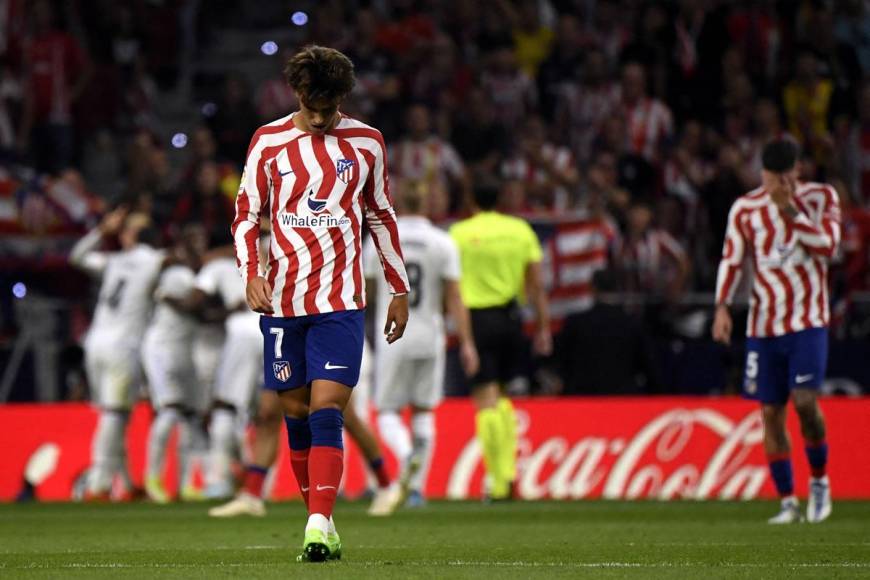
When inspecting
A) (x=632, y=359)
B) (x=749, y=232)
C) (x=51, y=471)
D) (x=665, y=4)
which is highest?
(x=665, y=4)

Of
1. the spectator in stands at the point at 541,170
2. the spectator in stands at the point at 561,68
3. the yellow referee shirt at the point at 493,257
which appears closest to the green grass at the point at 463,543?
the yellow referee shirt at the point at 493,257

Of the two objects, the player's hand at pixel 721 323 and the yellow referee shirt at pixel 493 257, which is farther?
the yellow referee shirt at pixel 493 257

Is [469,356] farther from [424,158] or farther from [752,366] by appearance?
[424,158]

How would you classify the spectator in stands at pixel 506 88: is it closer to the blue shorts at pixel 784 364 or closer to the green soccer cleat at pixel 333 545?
the blue shorts at pixel 784 364

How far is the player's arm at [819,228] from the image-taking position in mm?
10938

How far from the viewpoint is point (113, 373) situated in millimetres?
15430

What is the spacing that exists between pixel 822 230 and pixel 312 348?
439 cm

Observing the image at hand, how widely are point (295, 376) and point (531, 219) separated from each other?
9000 millimetres

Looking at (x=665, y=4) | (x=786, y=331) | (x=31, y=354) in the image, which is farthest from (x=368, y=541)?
(x=665, y=4)

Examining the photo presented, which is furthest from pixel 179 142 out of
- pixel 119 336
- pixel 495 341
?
pixel 495 341

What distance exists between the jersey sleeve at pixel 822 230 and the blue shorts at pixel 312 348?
4.03 metres

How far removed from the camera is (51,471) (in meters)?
16.2

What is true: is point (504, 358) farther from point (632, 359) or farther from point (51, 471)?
point (51, 471)

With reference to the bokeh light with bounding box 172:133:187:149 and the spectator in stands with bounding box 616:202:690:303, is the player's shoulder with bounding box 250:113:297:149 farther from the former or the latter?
the bokeh light with bounding box 172:133:187:149
